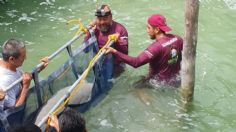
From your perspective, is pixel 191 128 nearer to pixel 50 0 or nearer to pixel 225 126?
pixel 225 126

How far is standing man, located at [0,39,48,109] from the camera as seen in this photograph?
5.99 meters

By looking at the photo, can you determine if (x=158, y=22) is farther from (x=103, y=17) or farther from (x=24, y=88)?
(x=24, y=88)

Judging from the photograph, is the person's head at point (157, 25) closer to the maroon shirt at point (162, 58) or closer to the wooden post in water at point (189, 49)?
the maroon shirt at point (162, 58)

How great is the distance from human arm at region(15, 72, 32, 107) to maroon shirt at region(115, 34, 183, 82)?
5.94 feet

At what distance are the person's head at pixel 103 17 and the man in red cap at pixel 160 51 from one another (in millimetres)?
843

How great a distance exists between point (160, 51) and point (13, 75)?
2508mm

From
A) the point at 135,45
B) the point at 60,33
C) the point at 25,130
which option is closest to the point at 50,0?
the point at 60,33

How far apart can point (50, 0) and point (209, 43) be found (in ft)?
19.4

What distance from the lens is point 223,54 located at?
10594 mm

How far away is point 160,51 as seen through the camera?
23.6 feet

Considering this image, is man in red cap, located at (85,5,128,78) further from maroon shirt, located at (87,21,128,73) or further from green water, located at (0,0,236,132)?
green water, located at (0,0,236,132)

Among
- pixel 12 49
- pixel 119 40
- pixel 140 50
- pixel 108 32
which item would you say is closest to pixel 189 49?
pixel 119 40

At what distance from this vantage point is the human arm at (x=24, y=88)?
19.4 ft

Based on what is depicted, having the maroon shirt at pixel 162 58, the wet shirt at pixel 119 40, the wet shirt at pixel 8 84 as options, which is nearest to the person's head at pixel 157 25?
the maroon shirt at pixel 162 58
